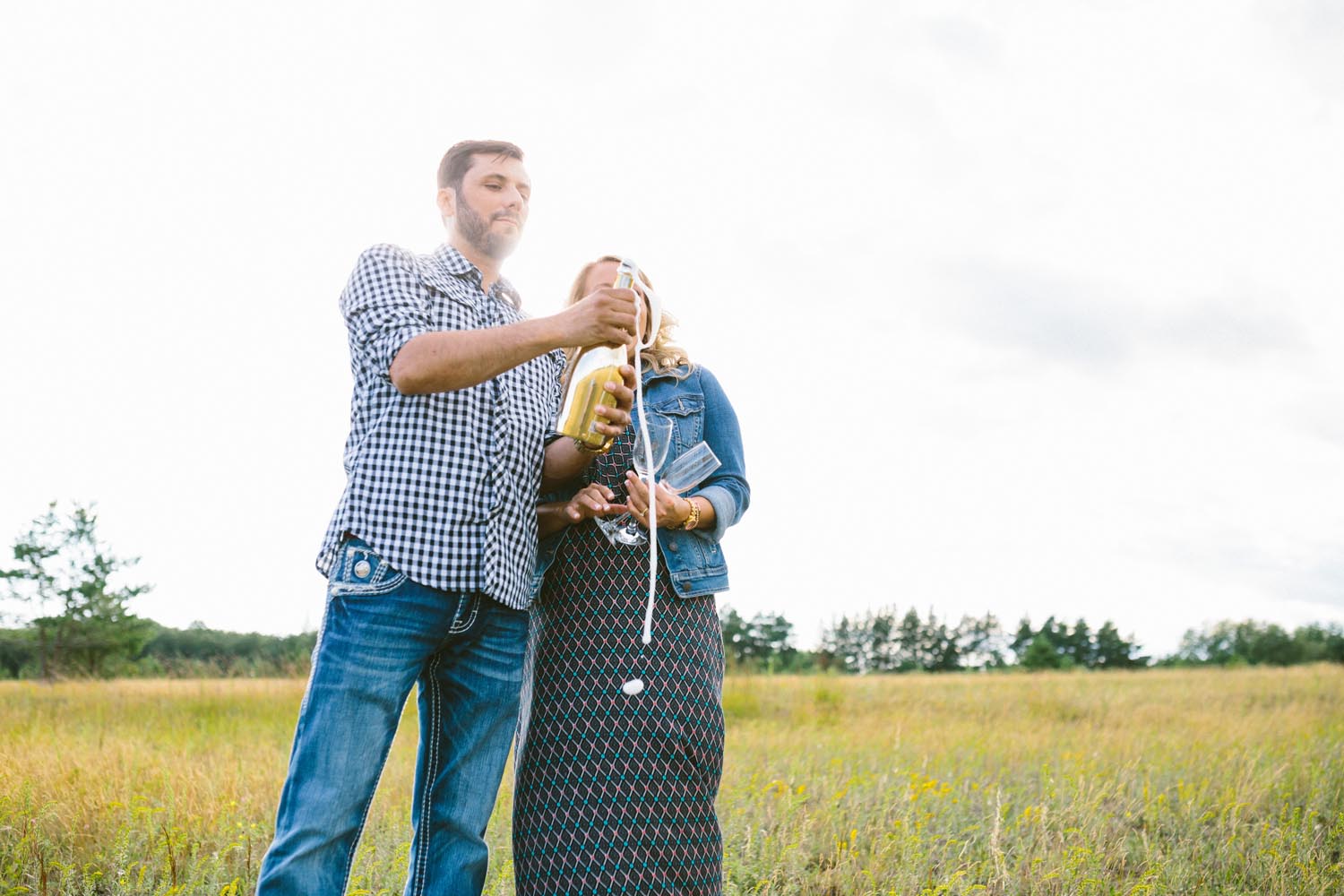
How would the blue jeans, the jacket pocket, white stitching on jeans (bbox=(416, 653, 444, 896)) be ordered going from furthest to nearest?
the jacket pocket < white stitching on jeans (bbox=(416, 653, 444, 896)) < the blue jeans

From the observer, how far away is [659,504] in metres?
2.50

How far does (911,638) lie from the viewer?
61469 millimetres

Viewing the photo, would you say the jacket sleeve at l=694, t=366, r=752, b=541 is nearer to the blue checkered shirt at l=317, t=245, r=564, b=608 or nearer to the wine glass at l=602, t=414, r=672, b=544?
the wine glass at l=602, t=414, r=672, b=544

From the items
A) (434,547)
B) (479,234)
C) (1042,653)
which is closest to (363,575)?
(434,547)

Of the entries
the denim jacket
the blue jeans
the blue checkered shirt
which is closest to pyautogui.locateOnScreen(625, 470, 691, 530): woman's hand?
the denim jacket

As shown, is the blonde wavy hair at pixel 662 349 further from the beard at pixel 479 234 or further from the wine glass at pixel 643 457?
the beard at pixel 479 234

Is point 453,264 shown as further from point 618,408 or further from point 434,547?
point 434,547

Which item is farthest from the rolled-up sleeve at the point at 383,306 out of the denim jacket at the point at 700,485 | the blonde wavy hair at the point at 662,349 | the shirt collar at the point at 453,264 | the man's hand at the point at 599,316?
the denim jacket at the point at 700,485

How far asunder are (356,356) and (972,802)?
4.47 meters

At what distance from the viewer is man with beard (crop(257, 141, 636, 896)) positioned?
6.93ft

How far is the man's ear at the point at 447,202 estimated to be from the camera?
259 centimetres

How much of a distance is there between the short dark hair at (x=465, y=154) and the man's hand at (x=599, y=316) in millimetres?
637

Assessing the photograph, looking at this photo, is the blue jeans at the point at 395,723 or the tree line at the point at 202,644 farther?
the tree line at the point at 202,644

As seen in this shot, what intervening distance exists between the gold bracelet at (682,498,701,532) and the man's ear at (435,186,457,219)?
3.27 feet
